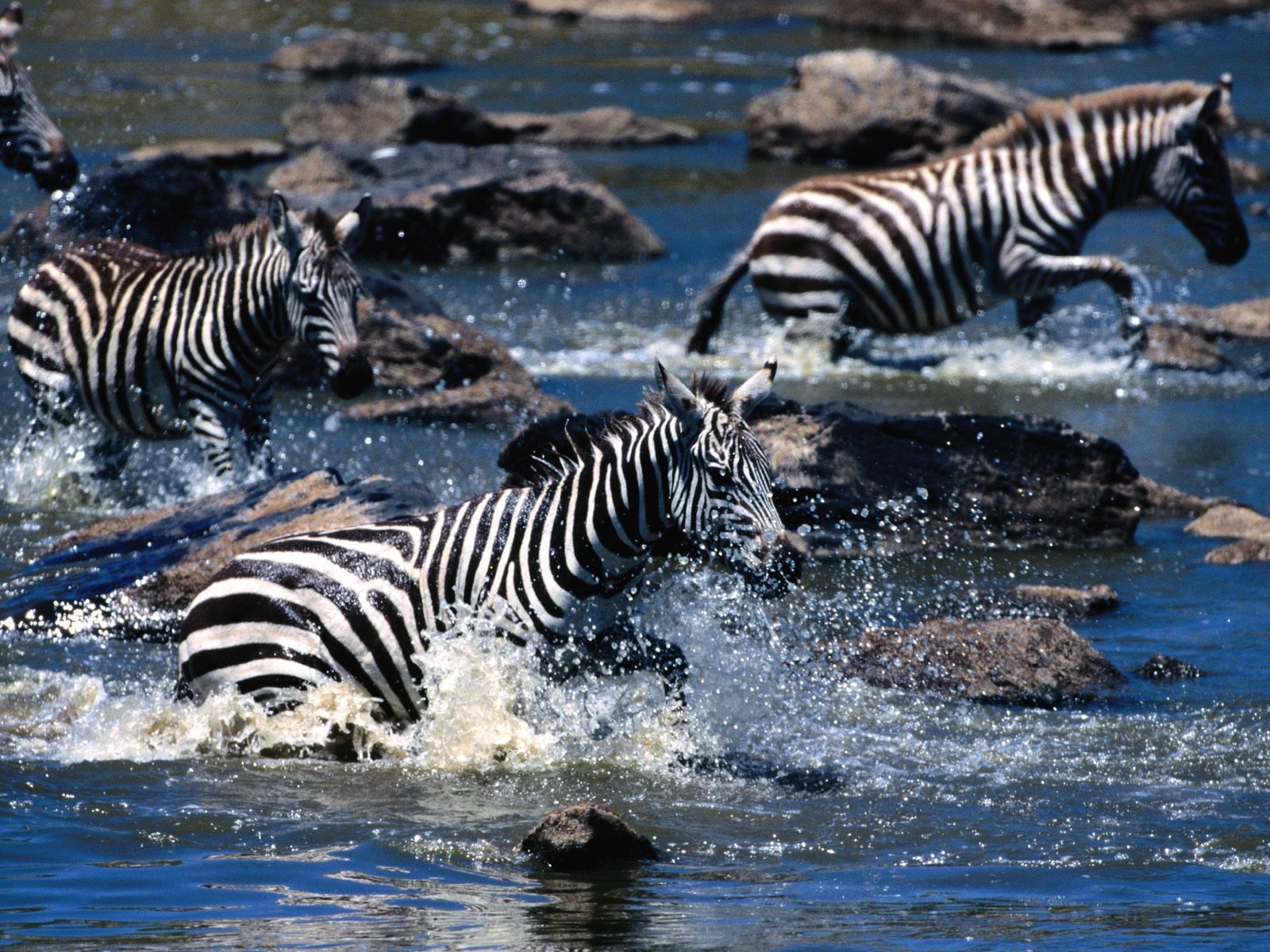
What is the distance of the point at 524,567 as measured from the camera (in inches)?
255

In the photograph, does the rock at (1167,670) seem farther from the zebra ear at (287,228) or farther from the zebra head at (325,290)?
the zebra ear at (287,228)

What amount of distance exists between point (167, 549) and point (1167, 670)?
451 centimetres

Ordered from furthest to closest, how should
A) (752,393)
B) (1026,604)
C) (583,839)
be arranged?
(1026,604)
(752,393)
(583,839)

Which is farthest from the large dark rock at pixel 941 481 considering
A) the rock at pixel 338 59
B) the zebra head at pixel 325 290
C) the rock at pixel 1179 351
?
the rock at pixel 338 59

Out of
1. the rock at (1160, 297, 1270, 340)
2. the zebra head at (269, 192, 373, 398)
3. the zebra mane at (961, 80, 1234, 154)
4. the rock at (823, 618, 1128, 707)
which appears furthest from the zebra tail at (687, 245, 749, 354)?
the rock at (823, 618, 1128, 707)

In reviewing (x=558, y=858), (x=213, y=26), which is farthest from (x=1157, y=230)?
(x=213, y=26)

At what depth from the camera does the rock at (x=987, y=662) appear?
7.45 m

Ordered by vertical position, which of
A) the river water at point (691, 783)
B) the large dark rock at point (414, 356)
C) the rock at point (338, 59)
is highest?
the rock at point (338, 59)

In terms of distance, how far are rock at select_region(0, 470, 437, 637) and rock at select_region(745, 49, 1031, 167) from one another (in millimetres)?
13087

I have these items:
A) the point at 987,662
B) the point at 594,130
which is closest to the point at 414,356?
the point at 987,662

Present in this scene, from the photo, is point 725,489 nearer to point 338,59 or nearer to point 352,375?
point 352,375

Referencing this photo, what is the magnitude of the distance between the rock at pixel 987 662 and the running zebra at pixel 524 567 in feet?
4.19

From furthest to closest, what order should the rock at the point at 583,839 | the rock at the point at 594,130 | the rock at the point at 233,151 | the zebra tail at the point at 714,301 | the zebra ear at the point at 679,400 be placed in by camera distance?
the rock at the point at 594,130 → the rock at the point at 233,151 → the zebra tail at the point at 714,301 → the zebra ear at the point at 679,400 → the rock at the point at 583,839

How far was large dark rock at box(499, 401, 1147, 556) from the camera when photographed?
947cm
